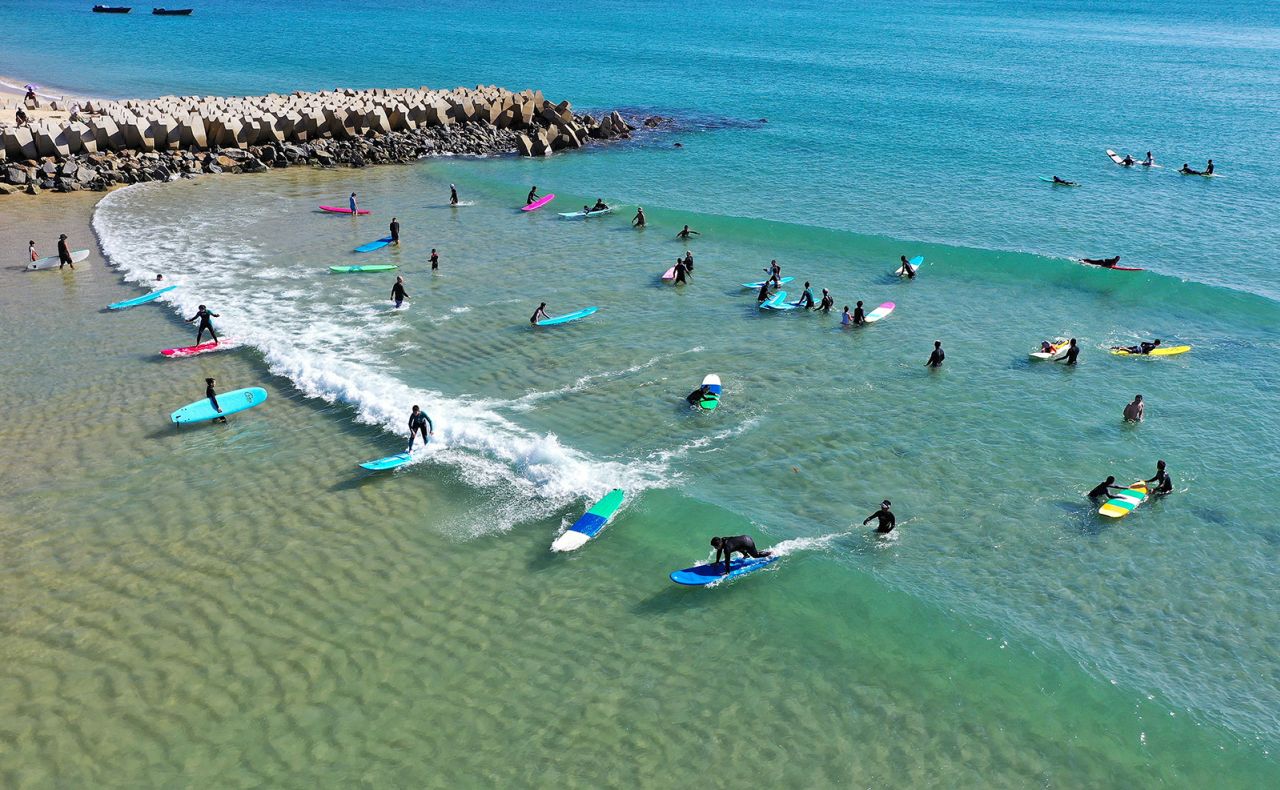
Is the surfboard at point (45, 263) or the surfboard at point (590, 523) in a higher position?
the surfboard at point (45, 263)

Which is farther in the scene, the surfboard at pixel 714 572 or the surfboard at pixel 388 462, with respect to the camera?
the surfboard at pixel 388 462

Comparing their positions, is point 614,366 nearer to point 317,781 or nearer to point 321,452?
point 321,452

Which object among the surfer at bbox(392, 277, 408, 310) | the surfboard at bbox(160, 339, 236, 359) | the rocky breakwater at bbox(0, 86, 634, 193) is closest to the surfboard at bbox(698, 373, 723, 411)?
the surfer at bbox(392, 277, 408, 310)

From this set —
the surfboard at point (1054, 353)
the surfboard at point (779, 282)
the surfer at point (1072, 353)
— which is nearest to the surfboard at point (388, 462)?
the surfboard at point (779, 282)

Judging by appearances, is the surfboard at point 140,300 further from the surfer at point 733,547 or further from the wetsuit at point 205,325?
the surfer at point 733,547

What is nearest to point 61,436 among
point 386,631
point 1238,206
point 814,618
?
point 386,631

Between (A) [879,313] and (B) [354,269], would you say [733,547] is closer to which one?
(A) [879,313]
